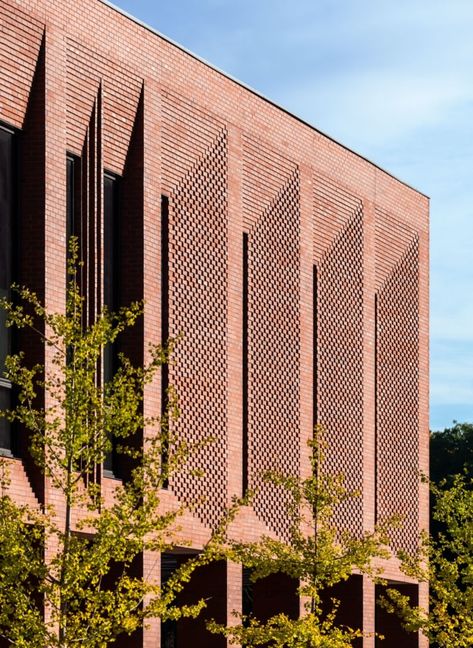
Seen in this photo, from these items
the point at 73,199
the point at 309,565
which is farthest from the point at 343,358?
the point at 73,199

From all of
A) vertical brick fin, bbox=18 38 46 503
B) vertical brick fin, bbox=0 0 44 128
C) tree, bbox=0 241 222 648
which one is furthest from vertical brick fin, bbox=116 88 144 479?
tree, bbox=0 241 222 648

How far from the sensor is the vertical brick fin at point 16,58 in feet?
98.4

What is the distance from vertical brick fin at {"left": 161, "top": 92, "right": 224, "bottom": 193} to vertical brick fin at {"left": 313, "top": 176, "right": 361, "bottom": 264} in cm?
578

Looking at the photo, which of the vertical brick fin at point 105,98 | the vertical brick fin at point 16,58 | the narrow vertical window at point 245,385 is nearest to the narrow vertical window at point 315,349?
the narrow vertical window at point 245,385

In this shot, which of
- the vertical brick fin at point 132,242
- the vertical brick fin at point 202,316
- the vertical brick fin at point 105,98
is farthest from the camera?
the vertical brick fin at point 202,316

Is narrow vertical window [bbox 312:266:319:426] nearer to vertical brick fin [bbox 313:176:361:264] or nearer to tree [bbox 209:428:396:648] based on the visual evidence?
vertical brick fin [bbox 313:176:361:264]

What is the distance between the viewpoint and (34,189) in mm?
30641

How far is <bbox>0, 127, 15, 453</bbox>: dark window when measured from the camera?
29.6m

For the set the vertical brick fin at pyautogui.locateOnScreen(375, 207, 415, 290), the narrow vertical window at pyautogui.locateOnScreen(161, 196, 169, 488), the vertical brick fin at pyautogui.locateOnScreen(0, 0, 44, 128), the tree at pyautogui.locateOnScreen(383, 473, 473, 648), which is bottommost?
the tree at pyautogui.locateOnScreen(383, 473, 473, 648)

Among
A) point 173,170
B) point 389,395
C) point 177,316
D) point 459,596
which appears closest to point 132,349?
point 177,316

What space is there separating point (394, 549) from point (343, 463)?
377 cm

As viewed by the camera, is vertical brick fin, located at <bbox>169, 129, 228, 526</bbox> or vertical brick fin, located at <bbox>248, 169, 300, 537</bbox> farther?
vertical brick fin, located at <bbox>248, 169, 300, 537</bbox>

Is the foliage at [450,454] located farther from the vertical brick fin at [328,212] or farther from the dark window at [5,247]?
the dark window at [5,247]

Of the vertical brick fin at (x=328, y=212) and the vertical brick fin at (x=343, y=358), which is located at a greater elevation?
the vertical brick fin at (x=328, y=212)
